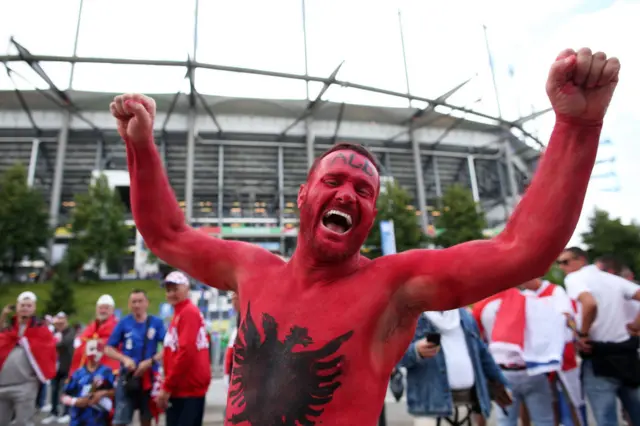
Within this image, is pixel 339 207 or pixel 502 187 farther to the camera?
pixel 502 187

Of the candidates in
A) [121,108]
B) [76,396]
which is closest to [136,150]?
[121,108]

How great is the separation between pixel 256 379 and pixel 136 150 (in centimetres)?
87

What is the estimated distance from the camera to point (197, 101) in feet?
81.5

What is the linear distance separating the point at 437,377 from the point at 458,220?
21.4m

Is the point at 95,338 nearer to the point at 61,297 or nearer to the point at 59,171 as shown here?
the point at 61,297

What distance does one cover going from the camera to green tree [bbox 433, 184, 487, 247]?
22.2 meters

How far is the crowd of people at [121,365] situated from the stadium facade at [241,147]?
19.3 m

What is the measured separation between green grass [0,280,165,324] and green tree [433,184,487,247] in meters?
14.9

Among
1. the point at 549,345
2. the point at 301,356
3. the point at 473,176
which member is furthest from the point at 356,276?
the point at 473,176

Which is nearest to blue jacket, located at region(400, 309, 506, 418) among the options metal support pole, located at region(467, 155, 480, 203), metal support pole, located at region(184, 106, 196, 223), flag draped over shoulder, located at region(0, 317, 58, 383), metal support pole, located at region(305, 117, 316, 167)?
A: flag draped over shoulder, located at region(0, 317, 58, 383)

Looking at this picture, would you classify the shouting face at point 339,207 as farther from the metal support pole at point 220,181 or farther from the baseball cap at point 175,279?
the metal support pole at point 220,181

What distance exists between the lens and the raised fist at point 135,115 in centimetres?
137

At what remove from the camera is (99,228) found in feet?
71.9

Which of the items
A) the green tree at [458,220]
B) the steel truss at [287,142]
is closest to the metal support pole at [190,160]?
the steel truss at [287,142]
